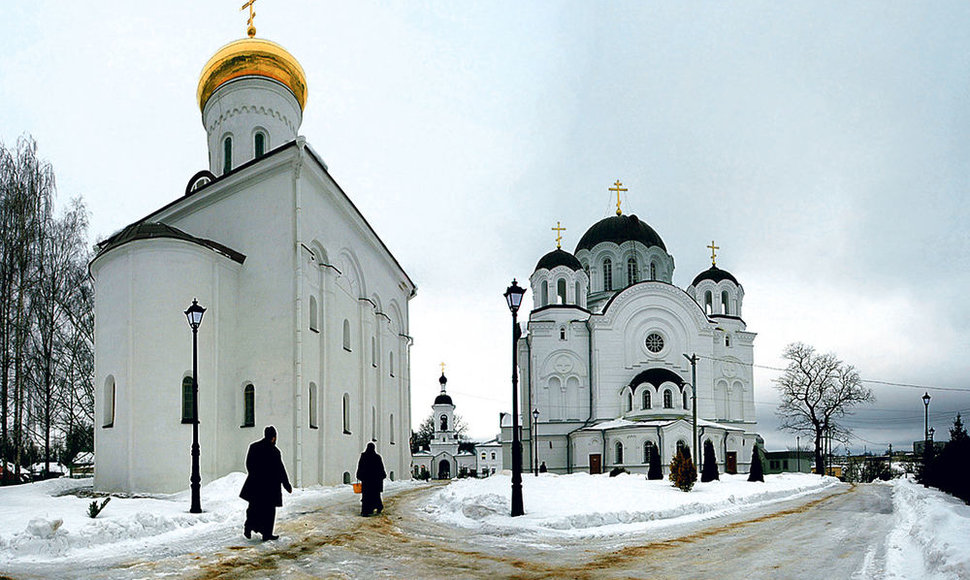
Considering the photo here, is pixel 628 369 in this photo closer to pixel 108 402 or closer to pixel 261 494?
pixel 108 402

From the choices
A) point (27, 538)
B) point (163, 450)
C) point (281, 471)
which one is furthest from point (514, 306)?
Result: point (163, 450)

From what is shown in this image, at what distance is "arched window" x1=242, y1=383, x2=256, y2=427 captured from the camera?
940 inches

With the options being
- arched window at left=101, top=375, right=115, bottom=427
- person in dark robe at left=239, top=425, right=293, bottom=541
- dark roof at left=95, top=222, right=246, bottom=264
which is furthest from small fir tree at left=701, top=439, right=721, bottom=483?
person in dark robe at left=239, top=425, right=293, bottom=541

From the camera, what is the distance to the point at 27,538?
35.0 ft

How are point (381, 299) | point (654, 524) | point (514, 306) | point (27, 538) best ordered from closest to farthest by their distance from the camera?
point (27, 538) → point (654, 524) → point (514, 306) → point (381, 299)

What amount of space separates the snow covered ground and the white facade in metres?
32.4

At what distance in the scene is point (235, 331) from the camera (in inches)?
960

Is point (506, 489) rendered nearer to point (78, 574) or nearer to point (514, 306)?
point (514, 306)


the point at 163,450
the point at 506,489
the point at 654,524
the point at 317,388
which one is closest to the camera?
the point at 654,524

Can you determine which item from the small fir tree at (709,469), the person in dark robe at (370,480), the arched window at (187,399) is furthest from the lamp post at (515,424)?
the small fir tree at (709,469)

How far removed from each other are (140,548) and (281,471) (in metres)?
2.01

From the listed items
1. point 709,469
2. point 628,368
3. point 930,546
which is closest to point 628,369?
point 628,368

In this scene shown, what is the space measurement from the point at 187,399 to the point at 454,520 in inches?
431

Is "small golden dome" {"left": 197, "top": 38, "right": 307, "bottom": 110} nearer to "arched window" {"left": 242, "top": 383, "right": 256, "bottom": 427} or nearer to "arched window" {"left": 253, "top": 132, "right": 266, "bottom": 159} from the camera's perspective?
"arched window" {"left": 253, "top": 132, "right": 266, "bottom": 159}
